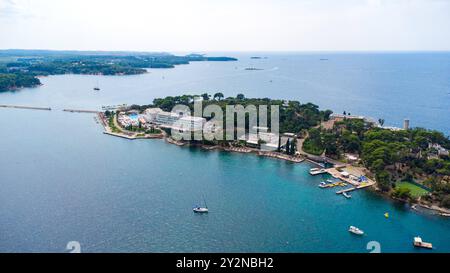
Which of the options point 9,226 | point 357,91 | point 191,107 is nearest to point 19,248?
point 9,226

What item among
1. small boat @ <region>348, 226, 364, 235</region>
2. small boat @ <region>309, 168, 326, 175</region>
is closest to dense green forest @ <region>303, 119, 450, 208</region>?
small boat @ <region>309, 168, 326, 175</region>

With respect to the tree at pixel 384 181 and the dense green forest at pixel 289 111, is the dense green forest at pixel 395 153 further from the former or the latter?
the dense green forest at pixel 289 111

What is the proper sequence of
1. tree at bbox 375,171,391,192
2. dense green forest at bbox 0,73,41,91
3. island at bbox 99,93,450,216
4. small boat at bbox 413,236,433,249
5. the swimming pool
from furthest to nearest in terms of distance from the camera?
dense green forest at bbox 0,73,41,91 < the swimming pool < island at bbox 99,93,450,216 < tree at bbox 375,171,391,192 < small boat at bbox 413,236,433,249

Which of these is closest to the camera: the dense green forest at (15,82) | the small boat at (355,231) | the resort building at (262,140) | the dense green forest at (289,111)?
the small boat at (355,231)

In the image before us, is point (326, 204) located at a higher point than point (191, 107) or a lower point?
lower

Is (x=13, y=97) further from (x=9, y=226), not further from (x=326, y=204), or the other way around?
(x=326, y=204)

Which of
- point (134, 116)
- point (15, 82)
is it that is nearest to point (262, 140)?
point (134, 116)

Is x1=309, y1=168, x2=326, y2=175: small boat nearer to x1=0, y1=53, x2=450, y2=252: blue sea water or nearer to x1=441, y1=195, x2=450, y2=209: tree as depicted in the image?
x1=0, y1=53, x2=450, y2=252: blue sea water

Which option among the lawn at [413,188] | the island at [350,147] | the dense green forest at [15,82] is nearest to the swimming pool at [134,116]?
the island at [350,147]
